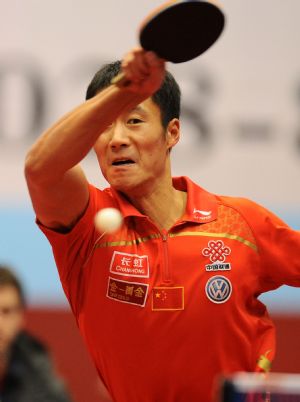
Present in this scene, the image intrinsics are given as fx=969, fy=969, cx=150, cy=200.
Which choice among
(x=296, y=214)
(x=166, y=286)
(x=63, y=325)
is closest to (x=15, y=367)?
(x=166, y=286)

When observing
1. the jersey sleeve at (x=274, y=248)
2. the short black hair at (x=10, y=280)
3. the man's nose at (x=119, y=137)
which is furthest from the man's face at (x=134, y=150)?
the short black hair at (x=10, y=280)

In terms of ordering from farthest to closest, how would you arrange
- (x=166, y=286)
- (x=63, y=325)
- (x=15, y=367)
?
1. (x=63, y=325)
2. (x=166, y=286)
3. (x=15, y=367)

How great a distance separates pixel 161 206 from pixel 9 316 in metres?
1.03

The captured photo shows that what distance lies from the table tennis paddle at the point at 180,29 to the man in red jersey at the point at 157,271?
0.36 meters

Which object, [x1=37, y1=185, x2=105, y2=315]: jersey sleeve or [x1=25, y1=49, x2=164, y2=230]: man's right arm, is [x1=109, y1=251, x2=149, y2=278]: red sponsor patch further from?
[x1=25, y1=49, x2=164, y2=230]: man's right arm

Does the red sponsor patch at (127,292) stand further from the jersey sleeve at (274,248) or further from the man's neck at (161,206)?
the jersey sleeve at (274,248)

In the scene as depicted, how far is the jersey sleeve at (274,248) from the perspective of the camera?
10.0 ft

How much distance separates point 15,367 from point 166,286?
111 centimetres

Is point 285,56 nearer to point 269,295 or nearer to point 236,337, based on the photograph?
point 269,295

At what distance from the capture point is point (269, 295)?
178 inches

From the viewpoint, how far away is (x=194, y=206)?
10.3 feet

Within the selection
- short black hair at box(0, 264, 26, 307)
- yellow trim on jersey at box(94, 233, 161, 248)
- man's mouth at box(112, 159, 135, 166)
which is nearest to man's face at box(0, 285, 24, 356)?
short black hair at box(0, 264, 26, 307)

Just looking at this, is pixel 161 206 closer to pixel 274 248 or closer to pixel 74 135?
pixel 274 248

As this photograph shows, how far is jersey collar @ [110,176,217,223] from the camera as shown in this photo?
3036 mm
